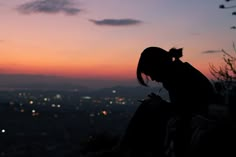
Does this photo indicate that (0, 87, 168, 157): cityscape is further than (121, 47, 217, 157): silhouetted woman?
Yes

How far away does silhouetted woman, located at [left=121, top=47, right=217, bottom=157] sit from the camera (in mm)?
2973

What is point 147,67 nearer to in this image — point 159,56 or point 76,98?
point 159,56

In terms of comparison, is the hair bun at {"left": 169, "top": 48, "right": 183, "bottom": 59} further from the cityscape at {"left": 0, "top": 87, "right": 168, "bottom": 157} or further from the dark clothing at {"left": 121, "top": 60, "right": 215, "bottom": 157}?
the cityscape at {"left": 0, "top": 87, "right": 168, "bottom": 157}

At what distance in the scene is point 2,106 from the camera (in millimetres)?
49406

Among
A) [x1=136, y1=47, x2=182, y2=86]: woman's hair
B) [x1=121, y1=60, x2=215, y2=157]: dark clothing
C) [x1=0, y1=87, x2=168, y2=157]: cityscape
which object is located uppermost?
[x1=136, y1=47, x2=182, y2=86]: woman's hair

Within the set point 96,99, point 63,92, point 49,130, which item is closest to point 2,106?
point 49,130

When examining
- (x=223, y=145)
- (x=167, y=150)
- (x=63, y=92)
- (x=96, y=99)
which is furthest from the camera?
(x=63, y=92)

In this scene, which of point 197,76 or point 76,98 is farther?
point 76,98

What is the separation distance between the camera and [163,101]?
3064 mm

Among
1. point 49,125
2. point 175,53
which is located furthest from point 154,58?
point 49,125

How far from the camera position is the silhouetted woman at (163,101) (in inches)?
117

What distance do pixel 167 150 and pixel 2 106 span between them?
48417mm

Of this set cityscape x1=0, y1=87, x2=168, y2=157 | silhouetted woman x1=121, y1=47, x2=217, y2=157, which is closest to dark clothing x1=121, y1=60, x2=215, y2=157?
silhouetted woman x1=121, y1=47, x2=217, y2=157

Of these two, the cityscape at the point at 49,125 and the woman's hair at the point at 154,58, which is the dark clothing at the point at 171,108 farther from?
the cityscape at the point at 49,125
